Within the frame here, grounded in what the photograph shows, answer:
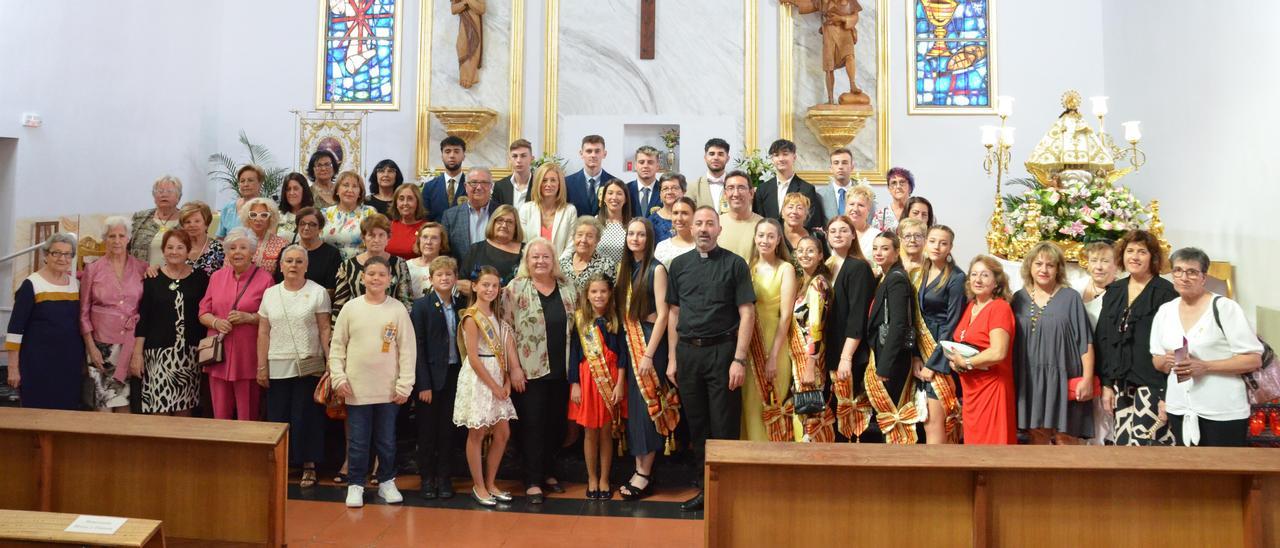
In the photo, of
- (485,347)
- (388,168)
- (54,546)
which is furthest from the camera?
(388,168)

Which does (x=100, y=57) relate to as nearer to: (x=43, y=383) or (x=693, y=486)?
(x=43, y=383)

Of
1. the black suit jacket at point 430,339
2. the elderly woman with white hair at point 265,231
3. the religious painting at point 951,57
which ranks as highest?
the religious painting at point 951,57

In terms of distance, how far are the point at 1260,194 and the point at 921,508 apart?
4.47 meters

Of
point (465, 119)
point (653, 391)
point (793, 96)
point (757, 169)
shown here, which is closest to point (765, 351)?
point (653, 391)

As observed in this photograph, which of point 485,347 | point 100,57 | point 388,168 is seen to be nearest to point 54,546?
point 485,347

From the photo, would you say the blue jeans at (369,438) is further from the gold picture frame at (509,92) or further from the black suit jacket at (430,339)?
the gold picture frame at (509,92)

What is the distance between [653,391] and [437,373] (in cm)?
111

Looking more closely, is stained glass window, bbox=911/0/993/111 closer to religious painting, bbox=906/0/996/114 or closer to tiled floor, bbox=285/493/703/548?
religious painting, bbox=906/0/996/114

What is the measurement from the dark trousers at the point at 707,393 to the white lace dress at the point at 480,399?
2.96 feet

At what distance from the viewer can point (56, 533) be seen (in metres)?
3.13

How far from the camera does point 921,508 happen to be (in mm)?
3666

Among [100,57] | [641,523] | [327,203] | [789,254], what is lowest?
[641,523]

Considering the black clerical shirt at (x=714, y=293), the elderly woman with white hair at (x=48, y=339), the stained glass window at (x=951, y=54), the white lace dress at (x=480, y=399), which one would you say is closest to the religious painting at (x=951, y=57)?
the stained glass window at (x=951, y=54)

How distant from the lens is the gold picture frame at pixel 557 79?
9.40m
